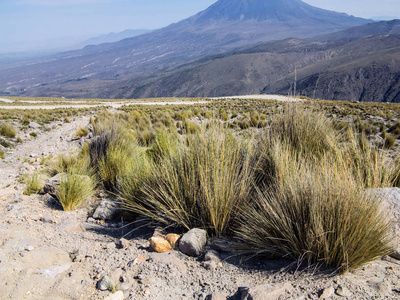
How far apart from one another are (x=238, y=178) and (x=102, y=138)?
3.50m

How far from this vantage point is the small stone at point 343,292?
1761mm

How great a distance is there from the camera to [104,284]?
80.6 inches

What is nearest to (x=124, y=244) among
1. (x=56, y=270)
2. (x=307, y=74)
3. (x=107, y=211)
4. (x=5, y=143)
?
(x=56, y=270)

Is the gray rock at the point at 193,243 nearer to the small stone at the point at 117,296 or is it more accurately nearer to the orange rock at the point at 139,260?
the orange rock at the point at 139,260

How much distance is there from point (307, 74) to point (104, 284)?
113 m

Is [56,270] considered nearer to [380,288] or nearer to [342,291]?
[342,291]

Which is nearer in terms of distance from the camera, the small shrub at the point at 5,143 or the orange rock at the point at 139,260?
the orange rock at the point at 139,260

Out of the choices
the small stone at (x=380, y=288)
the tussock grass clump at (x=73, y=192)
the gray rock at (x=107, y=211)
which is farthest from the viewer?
the tussock grass clump at (x=73, y=192)

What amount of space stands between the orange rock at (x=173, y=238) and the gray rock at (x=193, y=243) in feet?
0.43

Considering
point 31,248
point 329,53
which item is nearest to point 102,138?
point 31,248

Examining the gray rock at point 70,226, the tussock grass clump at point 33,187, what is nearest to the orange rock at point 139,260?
the gray rock at point 70,226

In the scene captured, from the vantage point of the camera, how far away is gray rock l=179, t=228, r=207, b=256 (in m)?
2.46

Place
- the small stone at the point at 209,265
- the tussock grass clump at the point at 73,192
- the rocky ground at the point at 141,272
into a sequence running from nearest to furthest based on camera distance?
1. the rocky ground at the point at 141,272
2. the small stone at the point at 209,265
3. the tussock grass clump at the point at 73,192

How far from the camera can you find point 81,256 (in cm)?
243
